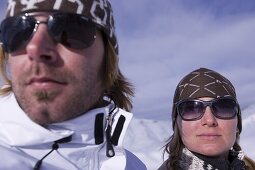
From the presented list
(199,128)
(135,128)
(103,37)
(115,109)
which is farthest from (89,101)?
(135,128)

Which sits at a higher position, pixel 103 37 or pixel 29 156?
pixel 103 37

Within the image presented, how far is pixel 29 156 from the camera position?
5.01 ft

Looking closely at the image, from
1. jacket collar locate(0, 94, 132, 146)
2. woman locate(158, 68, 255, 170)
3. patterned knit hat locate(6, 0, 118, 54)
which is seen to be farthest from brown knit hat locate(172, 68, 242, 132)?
jacket collar locate(0, 94, 132, 146)

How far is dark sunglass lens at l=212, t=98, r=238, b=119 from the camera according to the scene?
11.3ft

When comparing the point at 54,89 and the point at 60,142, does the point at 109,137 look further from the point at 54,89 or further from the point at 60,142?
the point at 54,89

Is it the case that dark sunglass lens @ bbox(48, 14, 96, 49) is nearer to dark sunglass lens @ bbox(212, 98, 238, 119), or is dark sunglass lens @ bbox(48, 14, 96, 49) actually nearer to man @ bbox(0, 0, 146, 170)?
man @ bbox(0, 0, 146, 170)

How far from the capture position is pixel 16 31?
1.62 m

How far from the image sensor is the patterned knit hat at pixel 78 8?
1621mm

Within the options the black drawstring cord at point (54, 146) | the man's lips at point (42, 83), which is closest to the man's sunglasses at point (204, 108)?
the black drawstring cord at point (54, 146)

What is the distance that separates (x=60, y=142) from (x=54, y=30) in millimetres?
533

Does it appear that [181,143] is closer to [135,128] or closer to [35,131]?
[35,131]

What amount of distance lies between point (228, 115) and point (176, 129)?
0.57m

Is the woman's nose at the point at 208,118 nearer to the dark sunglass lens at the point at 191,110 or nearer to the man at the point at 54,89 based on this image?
the dark sunglass lens at the point at 191,110

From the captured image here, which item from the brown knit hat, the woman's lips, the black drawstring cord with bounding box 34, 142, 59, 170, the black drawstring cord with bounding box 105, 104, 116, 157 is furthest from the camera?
the brown knit hat
